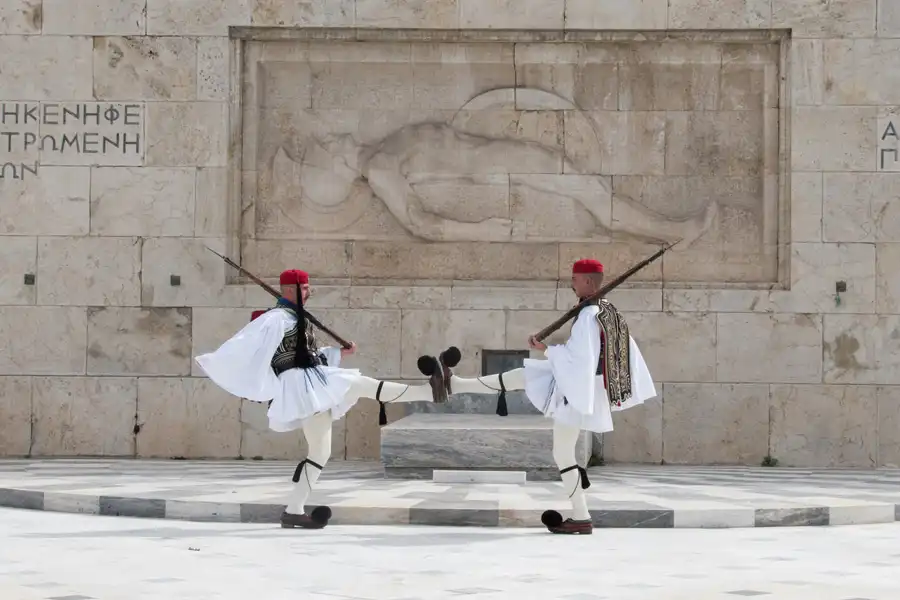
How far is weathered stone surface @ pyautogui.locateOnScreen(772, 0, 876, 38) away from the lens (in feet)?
48.4

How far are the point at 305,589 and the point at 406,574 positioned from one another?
723mm

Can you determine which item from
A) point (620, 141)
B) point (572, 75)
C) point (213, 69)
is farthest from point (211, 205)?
point (620, 141)

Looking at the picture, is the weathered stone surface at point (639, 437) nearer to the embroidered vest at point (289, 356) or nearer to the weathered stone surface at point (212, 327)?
the weathered stone surface at point (212, 327)

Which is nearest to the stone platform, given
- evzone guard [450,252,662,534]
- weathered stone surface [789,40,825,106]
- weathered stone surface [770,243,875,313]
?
evzone guard [450,252,662,534]

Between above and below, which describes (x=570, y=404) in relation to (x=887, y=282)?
below

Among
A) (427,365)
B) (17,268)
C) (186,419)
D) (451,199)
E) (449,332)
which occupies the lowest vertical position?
(186,419)

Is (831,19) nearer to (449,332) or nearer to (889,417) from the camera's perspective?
(889,417)

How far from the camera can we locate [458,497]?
10.7m

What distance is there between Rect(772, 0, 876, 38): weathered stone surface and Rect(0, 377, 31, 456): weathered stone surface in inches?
324

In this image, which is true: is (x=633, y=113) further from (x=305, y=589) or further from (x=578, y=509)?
(x=305, y=589)

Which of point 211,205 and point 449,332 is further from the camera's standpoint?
point 211,205

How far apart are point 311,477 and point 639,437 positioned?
578 centimetres

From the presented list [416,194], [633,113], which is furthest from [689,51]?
[416,194]

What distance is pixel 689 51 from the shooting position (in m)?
15.0
